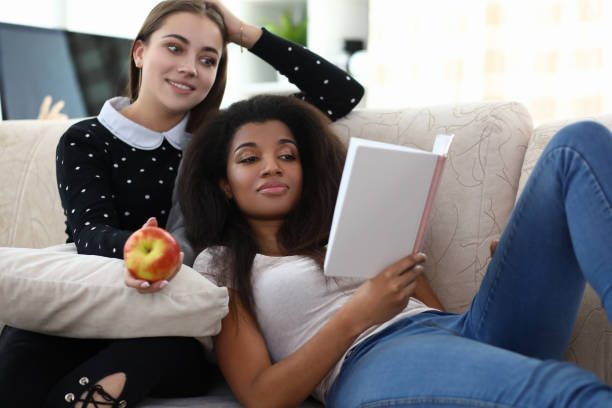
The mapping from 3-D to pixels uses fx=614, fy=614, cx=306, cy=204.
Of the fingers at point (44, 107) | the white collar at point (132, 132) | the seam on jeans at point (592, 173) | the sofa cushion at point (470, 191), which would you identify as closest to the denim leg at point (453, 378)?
the seam on jeans at point (592, 173)

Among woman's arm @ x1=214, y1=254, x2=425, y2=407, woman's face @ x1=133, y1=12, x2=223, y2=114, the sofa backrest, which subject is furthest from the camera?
the sofa backrest

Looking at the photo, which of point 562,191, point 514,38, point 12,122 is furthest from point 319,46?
point 562,191

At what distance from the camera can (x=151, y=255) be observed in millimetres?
960

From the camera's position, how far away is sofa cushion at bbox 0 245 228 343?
98cm

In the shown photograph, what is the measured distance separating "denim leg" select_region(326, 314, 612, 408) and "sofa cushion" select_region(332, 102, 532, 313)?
33cm

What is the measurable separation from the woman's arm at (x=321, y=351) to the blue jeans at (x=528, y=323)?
5 cm

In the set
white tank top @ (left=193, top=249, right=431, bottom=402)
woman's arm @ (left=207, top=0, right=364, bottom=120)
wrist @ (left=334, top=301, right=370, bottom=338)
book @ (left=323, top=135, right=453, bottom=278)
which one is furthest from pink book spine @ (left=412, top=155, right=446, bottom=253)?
woman's arm @ (left=207, top=0, right=364, bottom=120)

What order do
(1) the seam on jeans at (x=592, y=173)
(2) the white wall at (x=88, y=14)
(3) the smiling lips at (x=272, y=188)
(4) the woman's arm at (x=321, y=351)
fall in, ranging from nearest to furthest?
(1) the seam on jeans at (x=592, y=173), (4) the woman's arm at (x=321, y=351), (3) the smiling lips at (x=272, y=188), (2) the white wall at (x=88, y=14)

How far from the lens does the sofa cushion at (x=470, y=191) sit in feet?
4.45

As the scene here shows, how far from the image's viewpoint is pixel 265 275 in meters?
1.16

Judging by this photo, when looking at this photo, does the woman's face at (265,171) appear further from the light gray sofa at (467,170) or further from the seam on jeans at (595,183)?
the seam on jeans at (595,183)

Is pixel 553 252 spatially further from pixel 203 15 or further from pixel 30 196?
pixel 30 196

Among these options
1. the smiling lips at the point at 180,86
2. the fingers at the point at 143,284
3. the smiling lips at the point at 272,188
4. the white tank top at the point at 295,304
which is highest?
the smiling lips at the point at 180,86

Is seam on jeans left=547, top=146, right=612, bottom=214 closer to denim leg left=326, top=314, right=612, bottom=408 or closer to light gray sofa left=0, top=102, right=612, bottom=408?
denim leg left=326, top=314, right=612, bottom=408
